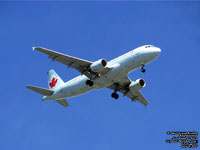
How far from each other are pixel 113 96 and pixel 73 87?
6.49 m

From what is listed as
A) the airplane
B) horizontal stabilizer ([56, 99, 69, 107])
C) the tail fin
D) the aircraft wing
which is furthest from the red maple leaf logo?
the aircraft wing

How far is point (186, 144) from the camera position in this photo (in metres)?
39.3

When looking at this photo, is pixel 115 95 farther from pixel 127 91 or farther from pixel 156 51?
pixel 156 51

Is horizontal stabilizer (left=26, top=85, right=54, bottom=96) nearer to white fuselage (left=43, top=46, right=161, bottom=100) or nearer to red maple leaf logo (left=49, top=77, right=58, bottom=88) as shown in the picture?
red maple leaf logo (left=49, top=77, right=58, bottom=88)

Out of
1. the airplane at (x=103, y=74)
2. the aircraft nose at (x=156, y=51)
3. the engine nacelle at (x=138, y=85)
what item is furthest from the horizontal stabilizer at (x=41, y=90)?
the aircraft nose at (x=156, y=51)

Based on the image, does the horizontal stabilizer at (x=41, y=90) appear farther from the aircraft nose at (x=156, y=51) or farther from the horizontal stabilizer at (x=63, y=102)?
the aircraft nose at (x=156, y=51)

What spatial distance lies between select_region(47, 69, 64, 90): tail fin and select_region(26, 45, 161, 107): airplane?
1.21 meters

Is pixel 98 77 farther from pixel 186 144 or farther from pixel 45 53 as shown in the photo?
pixel 186 144

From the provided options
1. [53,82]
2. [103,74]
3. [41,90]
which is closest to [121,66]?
[103,74]

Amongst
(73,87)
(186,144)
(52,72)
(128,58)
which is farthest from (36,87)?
(186,144)

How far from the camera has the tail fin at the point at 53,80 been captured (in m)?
56.0

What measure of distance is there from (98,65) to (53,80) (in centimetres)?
1386

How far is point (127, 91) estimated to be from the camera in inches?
2126

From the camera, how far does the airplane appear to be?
4588 centimetres
